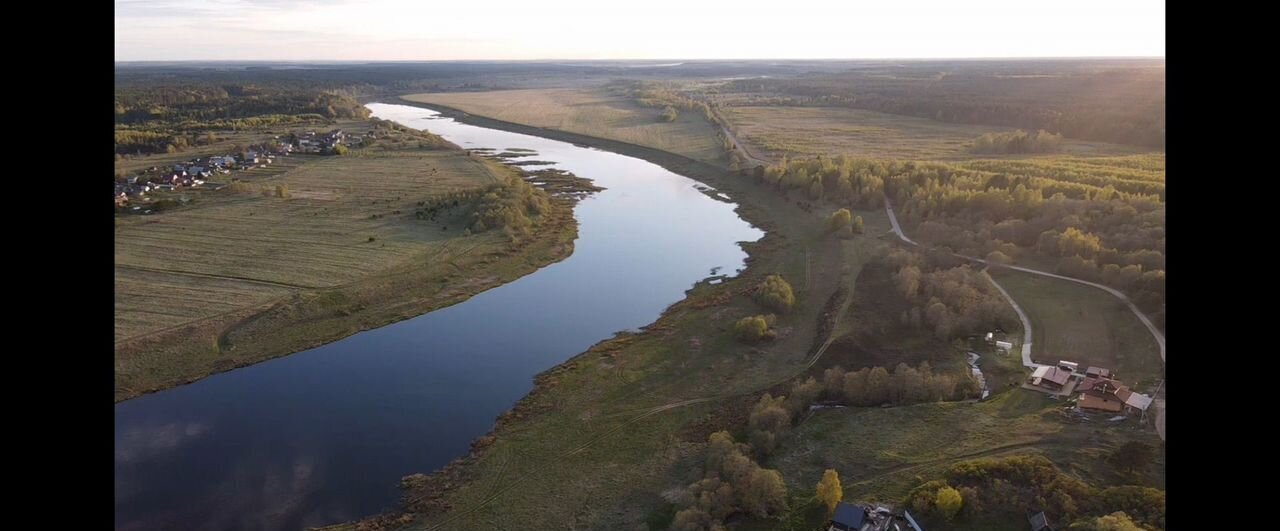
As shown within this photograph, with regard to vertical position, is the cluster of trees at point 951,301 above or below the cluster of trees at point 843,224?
below

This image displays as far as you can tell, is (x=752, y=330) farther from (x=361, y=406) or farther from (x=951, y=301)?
(x=361, y=406)

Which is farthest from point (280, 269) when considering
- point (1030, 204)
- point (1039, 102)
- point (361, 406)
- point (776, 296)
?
point (1039, 102)

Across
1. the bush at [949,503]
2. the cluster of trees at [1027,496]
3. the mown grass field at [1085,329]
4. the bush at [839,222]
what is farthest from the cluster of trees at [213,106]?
the bush at [949,503]

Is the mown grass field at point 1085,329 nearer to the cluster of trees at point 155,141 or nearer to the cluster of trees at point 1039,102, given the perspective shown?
the cluster of trees at point 1039,102

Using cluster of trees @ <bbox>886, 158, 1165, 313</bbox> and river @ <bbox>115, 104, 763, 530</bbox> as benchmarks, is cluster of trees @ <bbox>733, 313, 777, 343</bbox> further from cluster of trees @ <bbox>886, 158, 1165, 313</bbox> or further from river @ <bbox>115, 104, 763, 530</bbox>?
cluster of trees @ <bbox>886, 158, 1165, 313</bbox>

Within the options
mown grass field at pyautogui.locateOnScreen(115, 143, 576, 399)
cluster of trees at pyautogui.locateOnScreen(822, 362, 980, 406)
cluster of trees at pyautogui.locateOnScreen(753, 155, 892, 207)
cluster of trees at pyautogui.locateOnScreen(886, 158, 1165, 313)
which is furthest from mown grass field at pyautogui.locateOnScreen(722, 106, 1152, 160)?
cluster of trees at pyautogui.locateOnScreen(822, 362, 980, 406)
